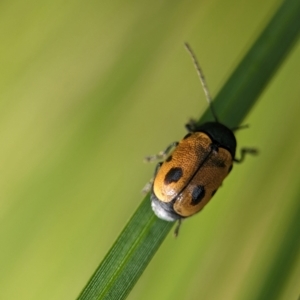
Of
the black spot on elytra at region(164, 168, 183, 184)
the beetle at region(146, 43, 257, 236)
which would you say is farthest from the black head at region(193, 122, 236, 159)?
the black spot on elytra at region(164, 168, 183, 184)

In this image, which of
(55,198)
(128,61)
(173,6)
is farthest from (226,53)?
(55,198)

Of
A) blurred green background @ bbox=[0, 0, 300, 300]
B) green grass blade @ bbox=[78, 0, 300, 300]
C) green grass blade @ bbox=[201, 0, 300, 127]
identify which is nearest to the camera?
green grass blade @ bbox=[78, 0, 300, 300]

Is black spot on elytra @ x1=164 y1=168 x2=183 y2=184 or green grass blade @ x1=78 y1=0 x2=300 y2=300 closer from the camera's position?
green grass blade @ x1=78 y1=0 x2=300 y2=300

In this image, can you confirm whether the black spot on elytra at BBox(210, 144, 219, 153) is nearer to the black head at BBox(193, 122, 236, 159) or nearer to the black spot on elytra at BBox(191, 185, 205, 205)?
the black head at BBox(193, 122, 236, 159)

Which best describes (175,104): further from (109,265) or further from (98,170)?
(109,265)

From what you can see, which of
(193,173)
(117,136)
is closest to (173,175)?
→ (193,173)
